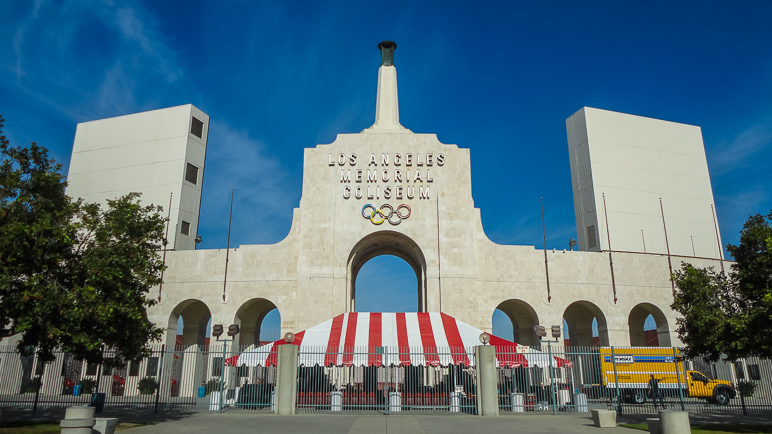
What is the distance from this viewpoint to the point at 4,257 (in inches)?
631

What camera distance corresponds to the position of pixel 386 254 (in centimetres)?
4262

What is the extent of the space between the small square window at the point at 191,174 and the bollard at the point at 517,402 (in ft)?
107

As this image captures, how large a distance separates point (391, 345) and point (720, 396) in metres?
20.7

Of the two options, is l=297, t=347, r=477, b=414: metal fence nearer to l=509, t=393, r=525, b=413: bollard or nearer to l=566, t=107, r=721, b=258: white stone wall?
l=509, t=393, r=525, b=413: bollard

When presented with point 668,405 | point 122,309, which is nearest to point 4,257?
point 122,309

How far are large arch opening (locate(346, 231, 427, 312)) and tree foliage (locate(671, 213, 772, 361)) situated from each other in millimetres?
17875

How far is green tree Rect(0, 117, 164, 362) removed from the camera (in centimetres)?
1636

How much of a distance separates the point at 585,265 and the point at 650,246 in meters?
9.63

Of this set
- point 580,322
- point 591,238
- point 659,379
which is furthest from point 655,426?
point 591,238

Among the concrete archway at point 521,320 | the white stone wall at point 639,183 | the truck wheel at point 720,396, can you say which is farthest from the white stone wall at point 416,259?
the truck wheel at point 720,396

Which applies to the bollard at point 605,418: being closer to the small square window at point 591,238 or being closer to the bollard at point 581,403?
the bollard at point 581,403

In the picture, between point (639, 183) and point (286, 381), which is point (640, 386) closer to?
point (286, 381)

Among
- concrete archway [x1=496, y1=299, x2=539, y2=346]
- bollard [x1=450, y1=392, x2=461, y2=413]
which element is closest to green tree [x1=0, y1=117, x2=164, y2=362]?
bollard [x1=450, y1=392, x2=461, y2=413]

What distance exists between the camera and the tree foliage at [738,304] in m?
18.4
